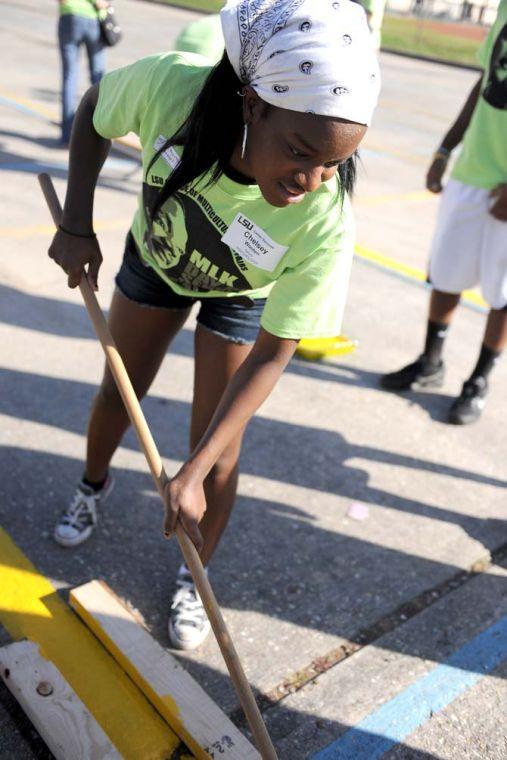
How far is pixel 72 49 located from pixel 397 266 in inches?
141

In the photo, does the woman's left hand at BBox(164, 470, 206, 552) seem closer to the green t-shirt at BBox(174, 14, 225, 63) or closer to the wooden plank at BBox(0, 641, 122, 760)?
the wooden plank at BBox(0, 641, 122, 760)

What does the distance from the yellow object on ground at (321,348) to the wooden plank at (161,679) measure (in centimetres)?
202

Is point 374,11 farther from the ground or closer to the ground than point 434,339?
farther from the ground

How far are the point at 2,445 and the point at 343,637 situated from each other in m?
1.49

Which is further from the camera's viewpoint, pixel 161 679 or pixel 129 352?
pixel 129 352

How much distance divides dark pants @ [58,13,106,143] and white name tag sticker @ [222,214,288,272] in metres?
5.51

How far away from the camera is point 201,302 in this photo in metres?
2.32

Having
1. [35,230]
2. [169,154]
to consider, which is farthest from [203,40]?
[169,154]

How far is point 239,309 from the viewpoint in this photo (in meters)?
2.23

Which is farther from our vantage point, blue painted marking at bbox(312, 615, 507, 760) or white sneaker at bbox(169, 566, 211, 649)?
white sneaker at bbox(169, 566, 211, 649)

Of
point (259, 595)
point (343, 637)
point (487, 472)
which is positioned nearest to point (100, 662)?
point (259, 595)

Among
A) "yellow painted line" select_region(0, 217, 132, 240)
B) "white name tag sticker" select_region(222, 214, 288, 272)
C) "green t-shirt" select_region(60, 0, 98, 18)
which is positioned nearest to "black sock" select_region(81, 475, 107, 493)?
"white name tag sticker" select_region(222, 214, 288, 272)

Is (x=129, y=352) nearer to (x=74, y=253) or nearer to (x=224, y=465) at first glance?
(x=74, y=253)

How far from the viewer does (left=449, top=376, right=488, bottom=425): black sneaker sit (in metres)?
3.86
